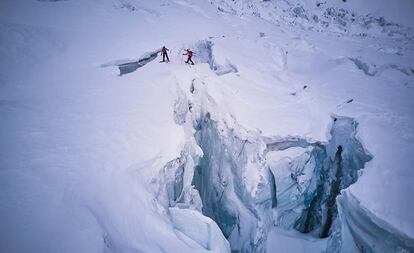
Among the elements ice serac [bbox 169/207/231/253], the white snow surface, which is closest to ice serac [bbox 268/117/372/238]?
the white snow surface

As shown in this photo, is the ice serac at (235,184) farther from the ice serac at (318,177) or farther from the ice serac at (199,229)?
the ice serac at (199,229)

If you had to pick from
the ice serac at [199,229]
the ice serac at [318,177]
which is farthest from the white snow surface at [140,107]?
Answer: the ice serac at [318,177]

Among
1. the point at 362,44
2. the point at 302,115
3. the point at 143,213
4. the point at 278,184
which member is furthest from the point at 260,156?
the point at 362,44

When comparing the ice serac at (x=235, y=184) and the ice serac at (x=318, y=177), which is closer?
the ice serac at (x=235, y=184)

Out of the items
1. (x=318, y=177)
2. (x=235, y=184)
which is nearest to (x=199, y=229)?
(x=235, y=184)

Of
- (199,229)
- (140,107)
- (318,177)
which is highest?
(140,107)

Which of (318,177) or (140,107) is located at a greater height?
(140,107)

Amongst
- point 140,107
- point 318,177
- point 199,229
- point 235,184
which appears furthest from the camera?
point 318,177

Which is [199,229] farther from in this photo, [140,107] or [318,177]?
[318,177]

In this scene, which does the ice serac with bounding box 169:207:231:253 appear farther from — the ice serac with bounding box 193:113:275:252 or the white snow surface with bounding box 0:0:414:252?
the ice serac with bounding box 193:113:275:252
